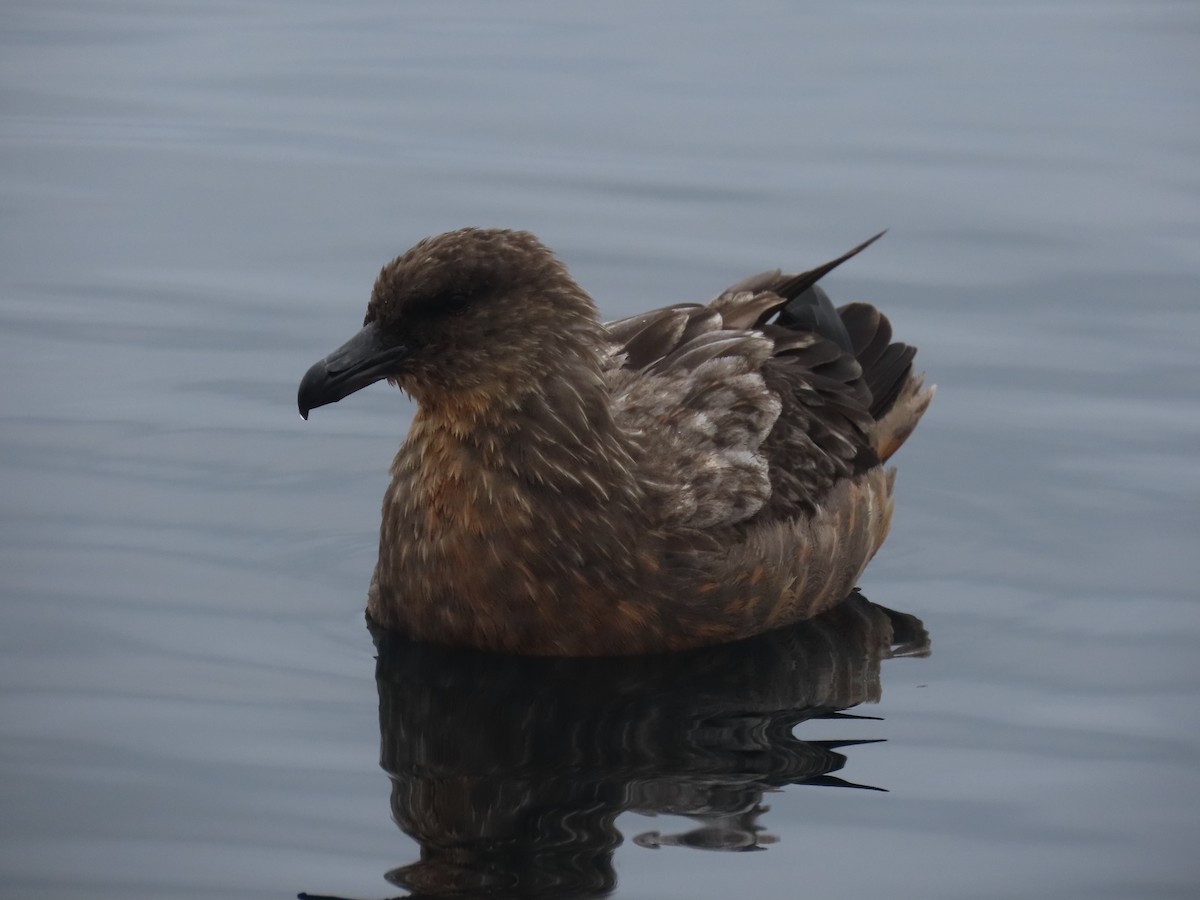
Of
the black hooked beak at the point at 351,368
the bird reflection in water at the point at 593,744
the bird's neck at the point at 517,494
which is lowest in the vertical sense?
the bird reflection in water at the point at 593,744

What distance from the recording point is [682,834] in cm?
600

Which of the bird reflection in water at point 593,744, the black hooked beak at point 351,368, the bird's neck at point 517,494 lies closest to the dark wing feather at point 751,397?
the bird's neck at point 517,494

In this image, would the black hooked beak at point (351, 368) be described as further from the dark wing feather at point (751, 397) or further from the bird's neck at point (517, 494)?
the dark wing feather at point (751, 397)

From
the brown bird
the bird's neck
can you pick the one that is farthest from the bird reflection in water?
the bird's neck

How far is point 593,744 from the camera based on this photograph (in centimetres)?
656

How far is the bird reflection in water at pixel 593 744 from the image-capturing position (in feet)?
19.3

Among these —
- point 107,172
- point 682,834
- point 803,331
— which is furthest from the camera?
point 107,172

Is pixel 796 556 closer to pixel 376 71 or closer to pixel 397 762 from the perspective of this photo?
pixel 397 762

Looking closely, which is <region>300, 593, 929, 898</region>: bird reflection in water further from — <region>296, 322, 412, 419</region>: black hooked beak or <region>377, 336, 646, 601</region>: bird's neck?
<region>296, 322, 412, 419</region>: black hooked beak

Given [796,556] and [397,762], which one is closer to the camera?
[397,762]

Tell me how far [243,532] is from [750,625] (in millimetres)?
1955

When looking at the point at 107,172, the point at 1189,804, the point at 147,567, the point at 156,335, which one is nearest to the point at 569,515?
the point at 147,567

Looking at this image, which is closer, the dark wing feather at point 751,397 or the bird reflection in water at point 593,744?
the bird reflection in water at point 593,744

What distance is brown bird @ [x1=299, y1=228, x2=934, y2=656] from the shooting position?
23.0 ft
